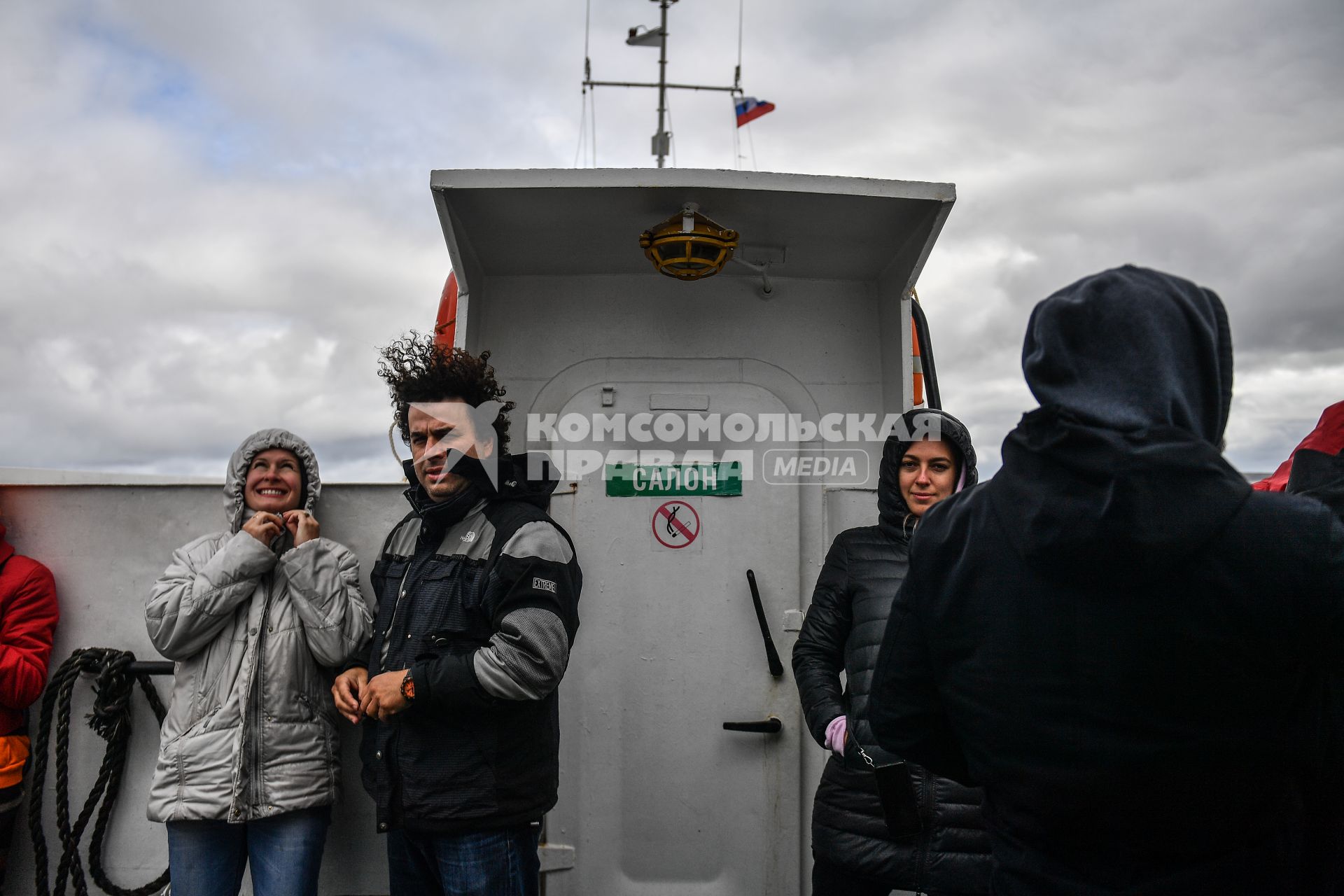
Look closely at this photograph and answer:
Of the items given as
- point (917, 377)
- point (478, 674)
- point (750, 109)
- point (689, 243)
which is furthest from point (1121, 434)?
point (750, 109)

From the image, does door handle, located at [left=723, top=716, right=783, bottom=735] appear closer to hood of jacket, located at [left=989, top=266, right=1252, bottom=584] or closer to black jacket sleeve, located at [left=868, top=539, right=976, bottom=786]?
black jacket sleeve, located at [left=868, top=539, right=976, bottom=786]

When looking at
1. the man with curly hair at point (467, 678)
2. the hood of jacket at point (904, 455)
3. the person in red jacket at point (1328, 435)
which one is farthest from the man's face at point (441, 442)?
the person in red jacket at point (1328, 435)

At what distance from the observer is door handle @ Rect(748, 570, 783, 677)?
338 centimetres

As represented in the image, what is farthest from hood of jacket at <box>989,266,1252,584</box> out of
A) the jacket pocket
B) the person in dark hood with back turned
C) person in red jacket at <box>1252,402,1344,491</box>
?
the jacket pocket

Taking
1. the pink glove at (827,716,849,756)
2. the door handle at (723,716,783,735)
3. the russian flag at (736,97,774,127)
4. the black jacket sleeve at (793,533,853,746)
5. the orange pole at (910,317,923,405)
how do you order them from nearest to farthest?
the pink glove at (827,716,849,756)
the black jacket sleeve at (793,533,853,746)
the door handle at (723,716,783,735)
the orange pole at (910,317,923,405)
the russian flag at (736,97,774,127)

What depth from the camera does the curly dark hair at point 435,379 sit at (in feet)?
8.71

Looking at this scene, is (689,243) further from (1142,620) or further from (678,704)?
(1142,620)

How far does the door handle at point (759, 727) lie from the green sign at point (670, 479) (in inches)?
34.7

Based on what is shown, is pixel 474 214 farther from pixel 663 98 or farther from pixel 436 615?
pixel 663 98

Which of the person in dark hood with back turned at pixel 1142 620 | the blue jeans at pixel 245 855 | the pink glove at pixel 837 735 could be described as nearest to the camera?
the person in dark hood with back turned at pixel 1142 620

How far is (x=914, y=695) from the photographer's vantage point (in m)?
1.51

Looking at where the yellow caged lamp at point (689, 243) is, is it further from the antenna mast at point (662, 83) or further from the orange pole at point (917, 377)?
the antenna mast at point (662, 83)

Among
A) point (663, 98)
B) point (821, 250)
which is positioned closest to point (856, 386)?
point (821, 250)

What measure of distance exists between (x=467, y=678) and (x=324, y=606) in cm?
73
